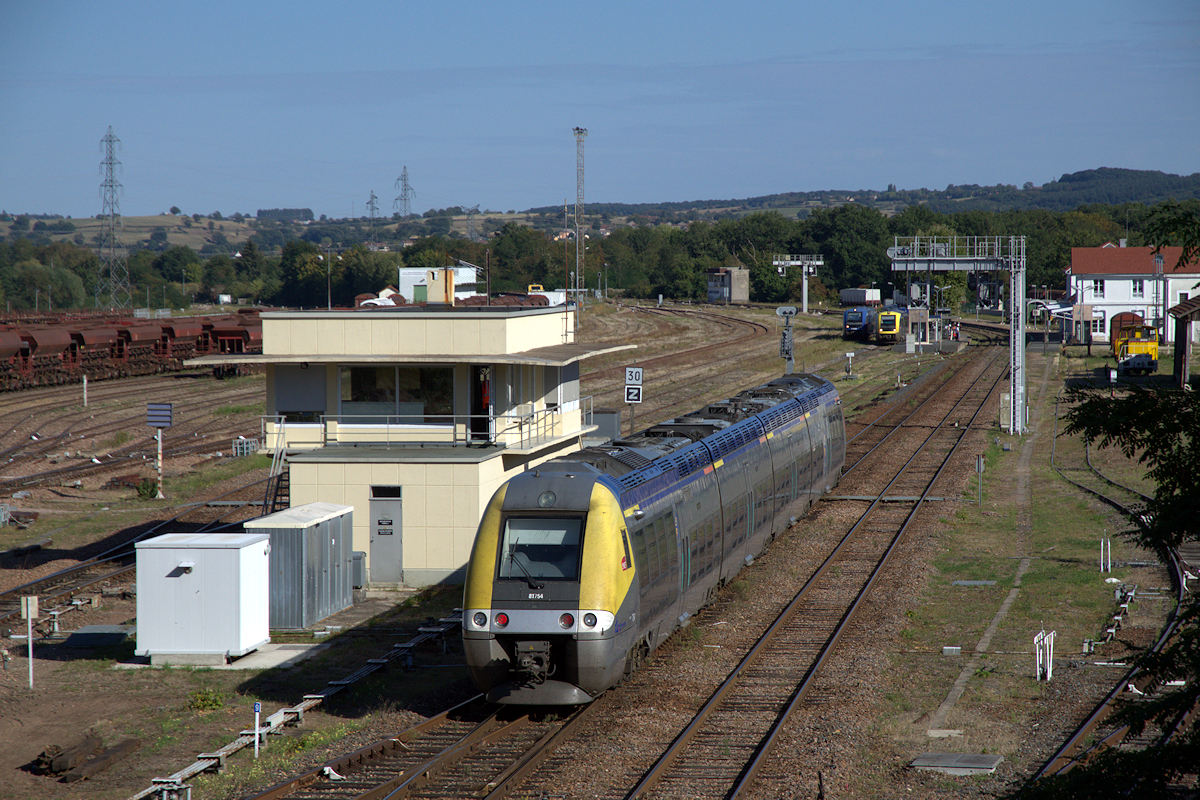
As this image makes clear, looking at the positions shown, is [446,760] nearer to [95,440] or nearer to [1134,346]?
[95,440]

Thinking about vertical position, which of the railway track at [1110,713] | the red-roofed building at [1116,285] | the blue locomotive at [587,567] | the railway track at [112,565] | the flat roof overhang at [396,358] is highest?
the red-roofed building at [1116,285]

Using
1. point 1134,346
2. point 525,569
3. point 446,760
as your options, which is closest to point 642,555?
point 525,569

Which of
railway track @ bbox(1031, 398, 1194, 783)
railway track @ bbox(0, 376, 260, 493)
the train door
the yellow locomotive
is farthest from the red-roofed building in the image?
the train door

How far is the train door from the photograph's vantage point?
23.5m

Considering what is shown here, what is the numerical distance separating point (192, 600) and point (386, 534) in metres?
5.51

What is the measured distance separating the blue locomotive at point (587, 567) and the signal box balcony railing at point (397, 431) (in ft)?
18.5

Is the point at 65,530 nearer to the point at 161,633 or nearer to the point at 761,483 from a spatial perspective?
the point at 161,633

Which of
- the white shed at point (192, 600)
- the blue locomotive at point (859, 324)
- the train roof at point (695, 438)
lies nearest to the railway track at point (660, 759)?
the train roof at point (695, 438)

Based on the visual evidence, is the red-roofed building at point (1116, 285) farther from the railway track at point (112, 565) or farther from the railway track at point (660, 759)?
the railway track at point (660, 759)

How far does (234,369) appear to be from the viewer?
7212 centimetres

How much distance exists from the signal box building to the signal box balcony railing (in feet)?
0.08

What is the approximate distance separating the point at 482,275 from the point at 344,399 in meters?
108

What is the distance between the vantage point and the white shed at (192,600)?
18469mm

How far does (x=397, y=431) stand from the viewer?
81.8ft
